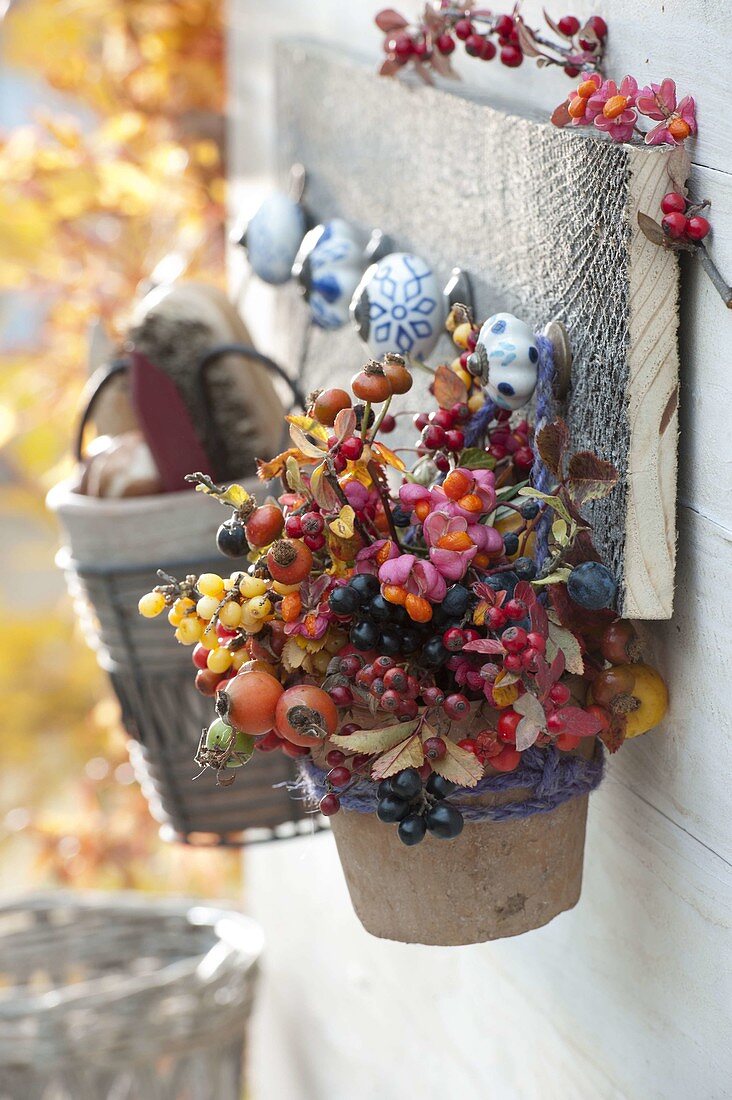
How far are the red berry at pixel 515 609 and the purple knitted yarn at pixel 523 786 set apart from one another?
8 cm

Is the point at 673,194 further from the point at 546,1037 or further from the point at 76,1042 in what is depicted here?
the point at 76,1042

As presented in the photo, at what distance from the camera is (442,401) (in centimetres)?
60

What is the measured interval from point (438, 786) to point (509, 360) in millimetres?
202

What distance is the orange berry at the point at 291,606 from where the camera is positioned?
20.7 inches

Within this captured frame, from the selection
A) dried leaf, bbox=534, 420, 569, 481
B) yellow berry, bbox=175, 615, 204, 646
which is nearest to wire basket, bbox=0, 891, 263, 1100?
yellow berry, bbox=175, 615, 204, 646

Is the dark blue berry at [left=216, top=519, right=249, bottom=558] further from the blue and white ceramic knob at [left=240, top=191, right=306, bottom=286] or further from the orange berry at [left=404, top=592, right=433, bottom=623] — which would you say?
the blue and white ceramic knob at [left=240, top=191, right=306, bottom=286]

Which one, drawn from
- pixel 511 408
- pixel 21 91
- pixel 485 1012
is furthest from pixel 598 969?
pixel 21 91

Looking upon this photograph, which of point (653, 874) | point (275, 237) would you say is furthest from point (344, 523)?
point (275, 237)

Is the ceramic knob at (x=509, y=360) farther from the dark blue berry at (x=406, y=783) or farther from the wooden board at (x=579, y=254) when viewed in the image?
the dark blue berry at (x=406, y=783)

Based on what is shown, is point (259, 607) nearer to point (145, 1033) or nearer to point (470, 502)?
point (470, 502)

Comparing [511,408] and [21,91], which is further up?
[511,408]

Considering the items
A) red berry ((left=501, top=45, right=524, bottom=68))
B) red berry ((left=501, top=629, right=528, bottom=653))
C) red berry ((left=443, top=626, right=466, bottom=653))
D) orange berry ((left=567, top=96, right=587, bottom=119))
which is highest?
orange berry ((left=567, top=96, right=587, bottom=119))

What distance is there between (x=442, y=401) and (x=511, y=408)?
0.04 meters

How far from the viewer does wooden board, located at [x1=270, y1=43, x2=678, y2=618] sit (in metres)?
0.52
